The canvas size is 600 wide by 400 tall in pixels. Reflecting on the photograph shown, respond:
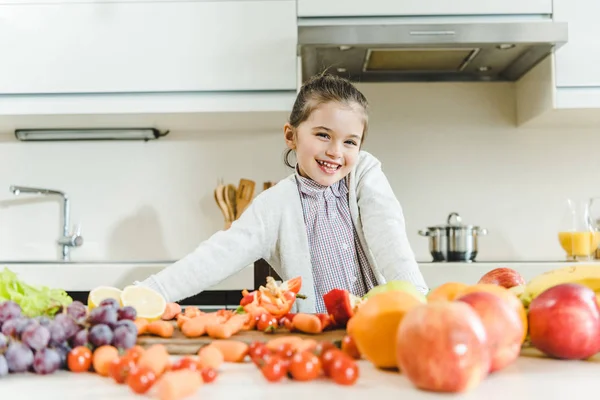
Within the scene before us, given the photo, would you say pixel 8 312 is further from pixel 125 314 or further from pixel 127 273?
pixel 127 273

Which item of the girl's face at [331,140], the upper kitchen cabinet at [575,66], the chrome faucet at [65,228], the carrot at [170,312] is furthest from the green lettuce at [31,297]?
the upper kitchen cabinet at [575,66]

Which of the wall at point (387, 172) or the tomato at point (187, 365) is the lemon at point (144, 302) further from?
the wall at point (387, 172)

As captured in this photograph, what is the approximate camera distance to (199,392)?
1.62 feet

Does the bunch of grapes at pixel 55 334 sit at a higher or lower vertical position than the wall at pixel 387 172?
lower

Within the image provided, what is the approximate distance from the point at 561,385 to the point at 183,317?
0.46 meters

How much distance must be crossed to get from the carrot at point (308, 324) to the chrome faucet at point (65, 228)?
1853mm

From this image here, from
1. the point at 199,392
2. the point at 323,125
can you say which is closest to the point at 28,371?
the point at 199,392

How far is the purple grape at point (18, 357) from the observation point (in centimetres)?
57

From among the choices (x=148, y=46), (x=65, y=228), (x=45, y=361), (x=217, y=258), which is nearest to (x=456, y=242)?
(x=217, y=258)

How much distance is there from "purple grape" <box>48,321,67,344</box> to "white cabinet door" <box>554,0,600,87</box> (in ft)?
6.42

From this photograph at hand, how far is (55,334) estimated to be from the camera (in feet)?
1.92


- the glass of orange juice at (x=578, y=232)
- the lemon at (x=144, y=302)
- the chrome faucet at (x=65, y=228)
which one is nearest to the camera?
the lemon at (x=144, y=302)

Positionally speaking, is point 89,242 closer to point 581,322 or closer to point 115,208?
point 115,208

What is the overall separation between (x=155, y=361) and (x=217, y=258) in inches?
37.6
